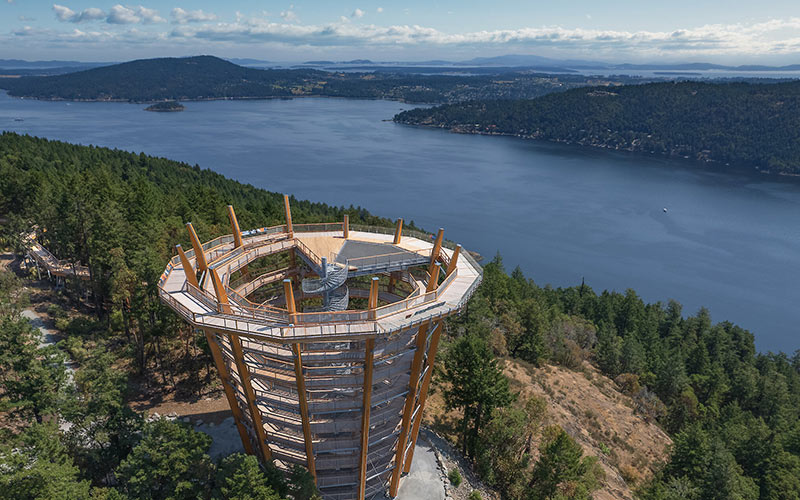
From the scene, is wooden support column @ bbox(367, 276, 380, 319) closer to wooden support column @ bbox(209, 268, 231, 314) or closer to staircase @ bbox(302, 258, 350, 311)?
staircase @ bbox(302, 258, 350, 311)

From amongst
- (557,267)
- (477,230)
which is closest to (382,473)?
(557,267)

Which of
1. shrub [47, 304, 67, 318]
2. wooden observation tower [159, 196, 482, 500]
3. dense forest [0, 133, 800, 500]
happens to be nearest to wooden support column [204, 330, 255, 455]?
wooden observation tower [159, 196, 482, 500]

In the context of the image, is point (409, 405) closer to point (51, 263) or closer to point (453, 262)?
point (453, 262)

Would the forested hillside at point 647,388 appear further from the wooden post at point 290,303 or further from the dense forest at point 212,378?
the wooden post at point 290,303

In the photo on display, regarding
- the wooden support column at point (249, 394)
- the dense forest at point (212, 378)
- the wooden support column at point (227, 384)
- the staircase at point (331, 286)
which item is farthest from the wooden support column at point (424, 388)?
the wooden support column at point (227, 384)

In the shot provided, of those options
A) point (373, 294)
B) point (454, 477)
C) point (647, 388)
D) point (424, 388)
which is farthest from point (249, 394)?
point (647, 388)

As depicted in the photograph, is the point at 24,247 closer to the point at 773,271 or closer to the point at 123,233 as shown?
the point at 123,233
